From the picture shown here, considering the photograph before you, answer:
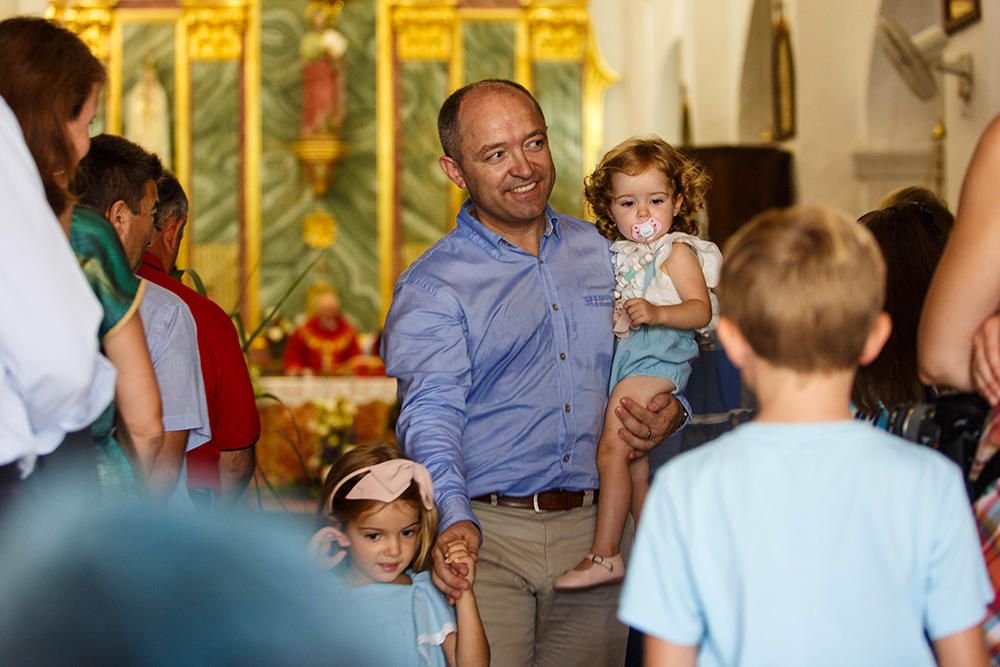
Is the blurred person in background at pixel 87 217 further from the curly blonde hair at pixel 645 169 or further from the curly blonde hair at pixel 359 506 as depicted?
the curly blonde hair at pixel 645 169

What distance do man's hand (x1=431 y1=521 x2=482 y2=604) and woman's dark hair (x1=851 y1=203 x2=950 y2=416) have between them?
839 millimetres

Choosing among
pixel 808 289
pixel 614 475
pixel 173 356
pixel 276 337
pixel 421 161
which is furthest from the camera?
pixel 421 161

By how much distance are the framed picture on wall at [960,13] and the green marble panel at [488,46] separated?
22.7 feet

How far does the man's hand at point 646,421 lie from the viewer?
10.6 feet

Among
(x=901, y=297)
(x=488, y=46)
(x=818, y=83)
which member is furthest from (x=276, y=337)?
(x=901, y=297)

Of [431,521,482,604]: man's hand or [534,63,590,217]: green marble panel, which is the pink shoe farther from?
[534,63,590,217]: green marble panel

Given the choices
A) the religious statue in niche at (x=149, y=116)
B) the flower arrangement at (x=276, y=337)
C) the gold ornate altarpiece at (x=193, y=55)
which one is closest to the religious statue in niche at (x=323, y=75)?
the gold ornate altarpiece at (x=193, y=55)

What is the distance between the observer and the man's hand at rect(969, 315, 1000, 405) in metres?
2.20

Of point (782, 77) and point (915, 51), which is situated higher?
point (782, 77)

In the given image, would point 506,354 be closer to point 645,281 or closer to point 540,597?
point 645,281

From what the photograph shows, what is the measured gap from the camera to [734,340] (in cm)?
183

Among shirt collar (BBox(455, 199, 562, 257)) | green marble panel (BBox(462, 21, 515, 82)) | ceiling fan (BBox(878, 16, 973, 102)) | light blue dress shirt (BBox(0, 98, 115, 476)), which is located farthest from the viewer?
green marble panel (BBox(462, 21, 515, 82))

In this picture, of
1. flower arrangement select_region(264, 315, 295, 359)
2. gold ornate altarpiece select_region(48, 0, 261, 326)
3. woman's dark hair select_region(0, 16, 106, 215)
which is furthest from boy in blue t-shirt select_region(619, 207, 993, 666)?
gold ornate altarpiece select_region(48, 0, 261, 326)

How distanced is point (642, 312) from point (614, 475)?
397 mm
